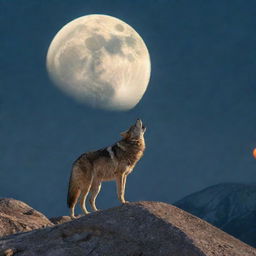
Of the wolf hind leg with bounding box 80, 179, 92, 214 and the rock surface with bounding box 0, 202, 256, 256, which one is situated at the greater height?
the wolf hind leg with bounding box 80, 179, 92, 214

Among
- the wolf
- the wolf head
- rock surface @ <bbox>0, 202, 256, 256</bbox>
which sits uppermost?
the wolf head

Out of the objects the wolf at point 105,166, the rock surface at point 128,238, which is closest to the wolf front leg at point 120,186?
the wolf at point 105,166

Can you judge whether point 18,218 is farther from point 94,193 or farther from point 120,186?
point 120,186

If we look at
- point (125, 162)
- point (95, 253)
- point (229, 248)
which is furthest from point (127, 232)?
point (125, 162)

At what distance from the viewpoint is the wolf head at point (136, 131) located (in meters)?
18.8

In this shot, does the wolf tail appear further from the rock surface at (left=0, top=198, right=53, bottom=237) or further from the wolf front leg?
the rock surface at (left=0, top=198, right=53, bottom=237)

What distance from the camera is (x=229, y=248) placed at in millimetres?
14344

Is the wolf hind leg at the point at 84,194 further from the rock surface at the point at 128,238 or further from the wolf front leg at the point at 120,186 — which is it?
the rock surface at the point at 128,238

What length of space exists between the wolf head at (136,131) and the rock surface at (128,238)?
3.97 meters

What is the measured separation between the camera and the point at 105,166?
61.2 ft

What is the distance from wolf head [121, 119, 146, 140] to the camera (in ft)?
61.7

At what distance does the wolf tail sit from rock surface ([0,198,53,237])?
2.20 metres

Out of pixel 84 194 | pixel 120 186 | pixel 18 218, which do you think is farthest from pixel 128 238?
pixel 18 218

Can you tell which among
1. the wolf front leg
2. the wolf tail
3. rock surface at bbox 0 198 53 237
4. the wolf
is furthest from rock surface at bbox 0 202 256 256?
rock surface at bbox 0 198 53 237
